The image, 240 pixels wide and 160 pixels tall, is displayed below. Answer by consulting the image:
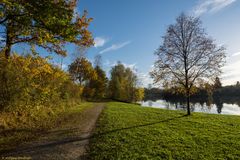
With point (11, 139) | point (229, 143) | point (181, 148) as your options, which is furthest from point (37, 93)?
point (229, 143)

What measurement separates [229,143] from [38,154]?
7.70 meters

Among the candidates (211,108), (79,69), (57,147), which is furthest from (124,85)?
(57,147)

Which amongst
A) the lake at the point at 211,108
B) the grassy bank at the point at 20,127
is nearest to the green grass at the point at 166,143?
the grassy bank at the point at 20,127

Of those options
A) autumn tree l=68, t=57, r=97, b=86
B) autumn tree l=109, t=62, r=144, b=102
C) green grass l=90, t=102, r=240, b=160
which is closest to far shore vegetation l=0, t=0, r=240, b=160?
green grass l=90, t=102, r=240, b=160

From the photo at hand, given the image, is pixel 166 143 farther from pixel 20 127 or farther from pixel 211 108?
pixel 211 108

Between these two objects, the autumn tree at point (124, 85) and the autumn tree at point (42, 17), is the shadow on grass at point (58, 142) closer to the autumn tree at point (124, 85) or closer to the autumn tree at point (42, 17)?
the autumn tree at point (42, 17)

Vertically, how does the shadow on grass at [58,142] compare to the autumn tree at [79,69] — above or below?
below

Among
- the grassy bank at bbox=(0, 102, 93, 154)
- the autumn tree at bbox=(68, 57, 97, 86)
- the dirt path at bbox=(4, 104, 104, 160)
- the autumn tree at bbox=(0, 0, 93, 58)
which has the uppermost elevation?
the autumn tree at bbox=(68, 57, 97, 86)

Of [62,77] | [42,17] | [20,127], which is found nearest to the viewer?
[42,17]

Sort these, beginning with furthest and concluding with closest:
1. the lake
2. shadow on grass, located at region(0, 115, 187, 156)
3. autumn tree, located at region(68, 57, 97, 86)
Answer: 1. autumn tree, located at region(68, 57, 97, 86)
2. the lake
3. shadow on grass, located at region(0, 115, 187, 156)

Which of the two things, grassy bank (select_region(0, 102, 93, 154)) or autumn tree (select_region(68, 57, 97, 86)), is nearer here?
Result: grassy bank (select_region(0, 102, 93, 154))

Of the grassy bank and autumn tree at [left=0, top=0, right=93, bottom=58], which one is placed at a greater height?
autumn tree at [left=0, top=0, right=93, bottom=58]

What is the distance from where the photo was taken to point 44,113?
12.0m

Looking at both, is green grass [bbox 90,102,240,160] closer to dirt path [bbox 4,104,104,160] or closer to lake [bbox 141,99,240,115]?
dirt path [bbox 4,104,104,160]
